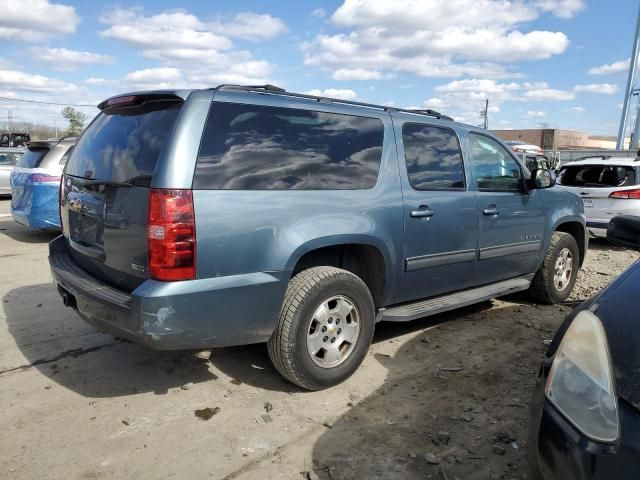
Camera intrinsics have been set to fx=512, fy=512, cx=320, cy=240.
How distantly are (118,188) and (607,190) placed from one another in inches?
316

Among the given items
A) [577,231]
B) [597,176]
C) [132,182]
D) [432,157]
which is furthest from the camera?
[597,176]

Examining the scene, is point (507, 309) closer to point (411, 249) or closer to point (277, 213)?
point (411, 249)

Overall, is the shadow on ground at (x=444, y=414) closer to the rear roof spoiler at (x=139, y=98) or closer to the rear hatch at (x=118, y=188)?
the rear hatch at (x=118, y=188)

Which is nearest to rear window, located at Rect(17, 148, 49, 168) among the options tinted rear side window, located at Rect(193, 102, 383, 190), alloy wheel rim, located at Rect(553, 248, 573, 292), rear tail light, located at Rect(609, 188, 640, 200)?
tinted rear side window, located at Rect(193, 102, 383, 190)

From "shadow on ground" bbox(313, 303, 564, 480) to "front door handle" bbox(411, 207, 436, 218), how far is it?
1126mm

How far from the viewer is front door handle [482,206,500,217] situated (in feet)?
14.3

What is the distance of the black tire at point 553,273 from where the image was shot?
207 inches

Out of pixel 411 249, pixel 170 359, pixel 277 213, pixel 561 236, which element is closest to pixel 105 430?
pixel 170 359

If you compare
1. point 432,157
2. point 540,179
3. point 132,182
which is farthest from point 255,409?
point 540,179

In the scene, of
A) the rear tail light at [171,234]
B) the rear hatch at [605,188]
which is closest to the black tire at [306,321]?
the rear tail light at [171,234]

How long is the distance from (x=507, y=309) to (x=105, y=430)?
4010mm

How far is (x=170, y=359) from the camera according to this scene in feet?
12.7

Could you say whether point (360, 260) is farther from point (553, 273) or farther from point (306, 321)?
point (553, 273)

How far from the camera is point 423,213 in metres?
3.80
